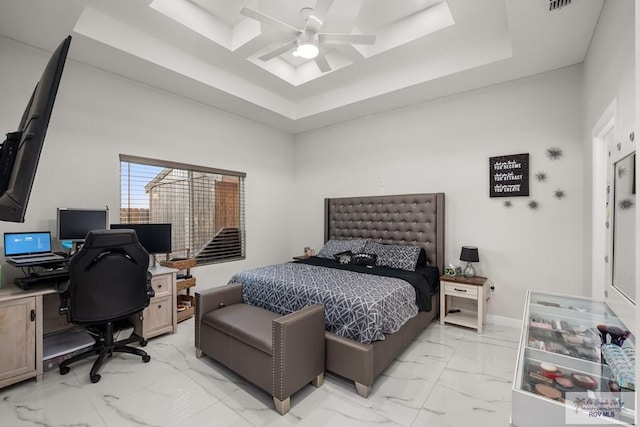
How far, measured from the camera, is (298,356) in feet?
6.64

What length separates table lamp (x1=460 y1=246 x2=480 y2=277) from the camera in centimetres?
332

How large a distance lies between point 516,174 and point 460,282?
140 centimetres

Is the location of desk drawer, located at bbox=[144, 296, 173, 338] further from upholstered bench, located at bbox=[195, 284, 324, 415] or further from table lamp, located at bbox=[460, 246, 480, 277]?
table lamp, located at bbox=[460, 246, 480, 277]

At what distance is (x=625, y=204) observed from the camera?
55.0 inches

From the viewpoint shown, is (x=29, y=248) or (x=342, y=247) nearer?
(x=29, y=248)

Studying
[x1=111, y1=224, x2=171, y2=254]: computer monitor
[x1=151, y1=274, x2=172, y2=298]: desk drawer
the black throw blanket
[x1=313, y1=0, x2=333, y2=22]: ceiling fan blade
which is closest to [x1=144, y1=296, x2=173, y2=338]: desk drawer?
[x1=151, y1=274, x2=172, y2=298]: desk drawer

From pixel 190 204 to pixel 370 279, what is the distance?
268cm

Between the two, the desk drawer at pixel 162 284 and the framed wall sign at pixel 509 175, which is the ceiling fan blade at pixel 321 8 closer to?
the framed wall sign at pixel 509 175

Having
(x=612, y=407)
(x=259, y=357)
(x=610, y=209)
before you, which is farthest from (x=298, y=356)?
(x=610, y=209)

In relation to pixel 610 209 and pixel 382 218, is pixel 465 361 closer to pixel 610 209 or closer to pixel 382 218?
pixel 610 209

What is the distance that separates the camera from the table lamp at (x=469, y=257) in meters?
3.32

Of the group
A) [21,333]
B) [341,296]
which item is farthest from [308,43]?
[21,333]

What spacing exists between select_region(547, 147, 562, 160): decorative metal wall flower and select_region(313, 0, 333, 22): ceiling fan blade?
9.08 ft

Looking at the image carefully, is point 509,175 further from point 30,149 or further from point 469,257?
point 30,149
